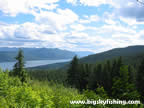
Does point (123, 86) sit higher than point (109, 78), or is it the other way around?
point (123, 86)

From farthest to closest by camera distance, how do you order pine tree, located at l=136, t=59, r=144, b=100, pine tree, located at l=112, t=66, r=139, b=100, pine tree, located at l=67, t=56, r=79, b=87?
pine tree, located at l=67, t=56, r=79, b=87, pine tree, located at l=136, t=59, r=144, b=100, pine tree, located at l=112, t=66, r=139, b=100

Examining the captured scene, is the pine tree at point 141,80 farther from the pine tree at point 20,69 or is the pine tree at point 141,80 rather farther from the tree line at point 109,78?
the pine tree at point 20,69

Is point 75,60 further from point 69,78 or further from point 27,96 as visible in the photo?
point 27,96

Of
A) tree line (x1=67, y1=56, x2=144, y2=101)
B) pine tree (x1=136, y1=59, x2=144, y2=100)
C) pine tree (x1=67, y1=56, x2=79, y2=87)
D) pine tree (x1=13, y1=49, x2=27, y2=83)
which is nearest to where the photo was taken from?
tree line (x1=67, y1=56, x2=144, y2=101)

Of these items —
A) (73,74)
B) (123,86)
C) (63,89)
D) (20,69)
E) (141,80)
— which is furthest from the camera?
(73,74)

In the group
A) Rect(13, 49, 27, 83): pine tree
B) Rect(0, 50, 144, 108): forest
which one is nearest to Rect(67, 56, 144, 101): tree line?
Rect(0, 50, 144, 108): forest

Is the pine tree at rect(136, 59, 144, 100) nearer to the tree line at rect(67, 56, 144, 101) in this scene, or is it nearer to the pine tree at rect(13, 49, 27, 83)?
the tree line at rect(67, 56, 144, 101)

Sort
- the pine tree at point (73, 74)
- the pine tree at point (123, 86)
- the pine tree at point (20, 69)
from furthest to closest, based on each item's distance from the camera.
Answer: the pine tree at point (73, 74) < the pine tree at point (20, 69) < the pine tree at point (123, 86)

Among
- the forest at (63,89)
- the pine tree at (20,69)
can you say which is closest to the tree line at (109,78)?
the forest at (63,89)

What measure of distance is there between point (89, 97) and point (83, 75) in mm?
41335

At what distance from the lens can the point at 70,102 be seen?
776 centimetres

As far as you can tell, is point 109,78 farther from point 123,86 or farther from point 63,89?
point 63,89

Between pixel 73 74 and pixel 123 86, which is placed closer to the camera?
pixel 123 86

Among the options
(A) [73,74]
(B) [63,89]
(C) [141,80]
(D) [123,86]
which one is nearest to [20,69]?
(A) [73,74]
